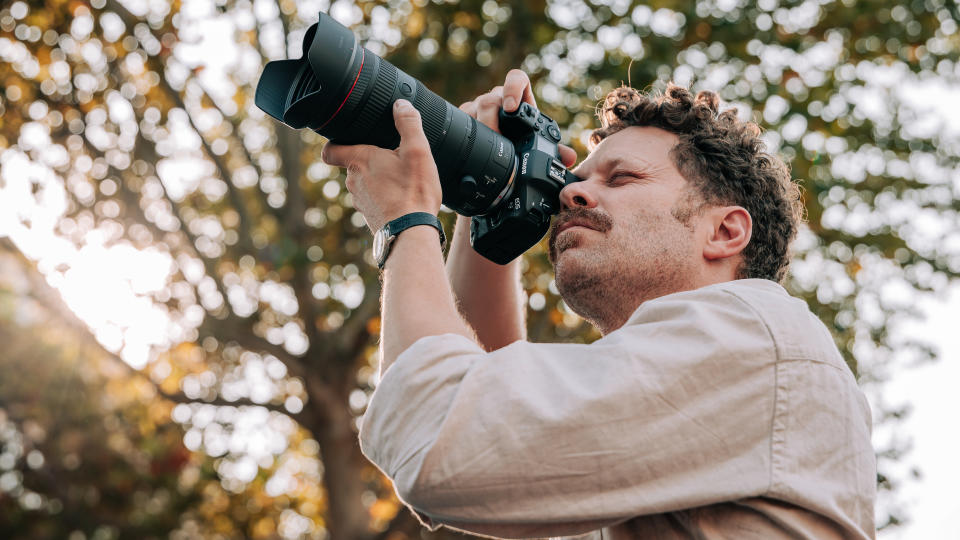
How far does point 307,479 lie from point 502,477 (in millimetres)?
11724

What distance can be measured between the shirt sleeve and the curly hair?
0.69 m

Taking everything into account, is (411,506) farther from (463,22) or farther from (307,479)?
(307,479)

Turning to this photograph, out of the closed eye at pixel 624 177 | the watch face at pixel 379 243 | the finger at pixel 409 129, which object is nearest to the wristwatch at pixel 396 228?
the watch face at pixel 379 243

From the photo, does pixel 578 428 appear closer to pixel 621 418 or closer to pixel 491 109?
pixel 621 418

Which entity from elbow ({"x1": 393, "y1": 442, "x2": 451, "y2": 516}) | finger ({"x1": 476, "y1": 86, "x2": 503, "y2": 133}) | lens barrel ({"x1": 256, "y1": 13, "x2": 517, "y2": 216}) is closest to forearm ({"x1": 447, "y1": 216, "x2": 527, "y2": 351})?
lens barrel ({"x1": 256, "y1": 13, "x2": 517, "y2": 216})

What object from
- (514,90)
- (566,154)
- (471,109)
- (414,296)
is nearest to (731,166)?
(566,154)

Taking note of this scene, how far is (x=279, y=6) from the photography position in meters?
6.32

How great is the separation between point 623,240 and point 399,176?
0.55 m

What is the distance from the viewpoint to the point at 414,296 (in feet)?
4.77

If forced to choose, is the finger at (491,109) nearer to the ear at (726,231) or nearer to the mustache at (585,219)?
the mustache at (585,219)

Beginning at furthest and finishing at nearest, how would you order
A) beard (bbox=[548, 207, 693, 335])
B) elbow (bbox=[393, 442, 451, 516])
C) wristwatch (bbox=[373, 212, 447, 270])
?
beard (bbox=[548, 207, 693, 335]) → wristwatch (bbox=[373, 212, 447, 270]) → elbow (bbox=[393, 442, 451, 516])

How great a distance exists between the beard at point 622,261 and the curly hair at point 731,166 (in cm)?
11

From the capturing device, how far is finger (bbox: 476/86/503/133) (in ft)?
7.09

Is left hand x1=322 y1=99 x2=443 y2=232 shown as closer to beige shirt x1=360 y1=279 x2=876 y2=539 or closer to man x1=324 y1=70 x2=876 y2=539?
man x1=324 y1=70 x2=876 y2=539
